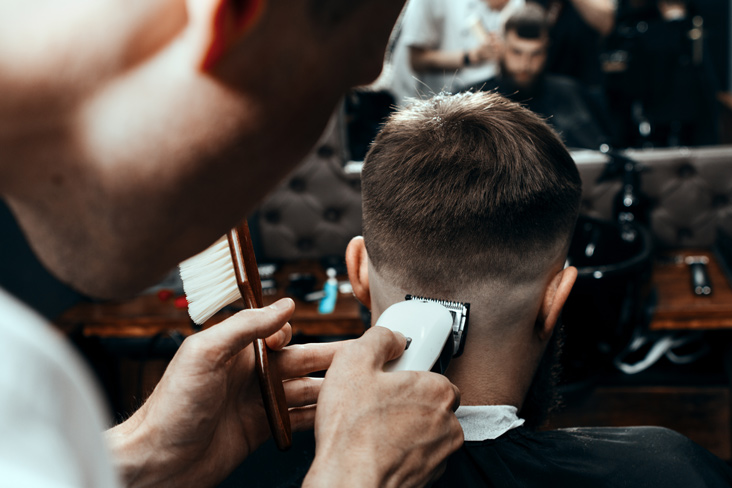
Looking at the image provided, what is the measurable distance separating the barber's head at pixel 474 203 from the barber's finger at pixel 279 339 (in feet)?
0.73

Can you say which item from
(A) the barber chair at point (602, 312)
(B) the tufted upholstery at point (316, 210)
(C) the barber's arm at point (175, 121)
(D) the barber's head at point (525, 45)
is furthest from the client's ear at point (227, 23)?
(D) the barber's head at point (525, 45)

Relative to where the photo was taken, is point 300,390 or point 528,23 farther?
point 528,23

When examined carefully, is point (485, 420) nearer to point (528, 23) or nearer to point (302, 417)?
point (302, 417)

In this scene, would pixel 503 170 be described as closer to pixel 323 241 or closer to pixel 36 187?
pixel 36 187

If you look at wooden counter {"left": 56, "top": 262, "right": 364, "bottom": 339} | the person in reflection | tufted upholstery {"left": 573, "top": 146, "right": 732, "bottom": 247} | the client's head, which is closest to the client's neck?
the client's head

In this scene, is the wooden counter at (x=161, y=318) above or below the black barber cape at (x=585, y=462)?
below

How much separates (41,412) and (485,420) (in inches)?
37.2

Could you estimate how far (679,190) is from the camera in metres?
2.51

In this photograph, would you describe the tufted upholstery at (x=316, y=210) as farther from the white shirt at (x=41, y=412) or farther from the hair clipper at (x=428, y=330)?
the white shirt at (x=41, y=412)

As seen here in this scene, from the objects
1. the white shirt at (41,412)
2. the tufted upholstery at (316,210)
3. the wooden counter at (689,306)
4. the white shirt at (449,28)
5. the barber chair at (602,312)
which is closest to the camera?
the white shirt at (41,412)

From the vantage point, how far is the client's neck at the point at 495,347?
109 cm

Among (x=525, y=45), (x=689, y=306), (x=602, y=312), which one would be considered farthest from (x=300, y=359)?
(x=525, y=45)

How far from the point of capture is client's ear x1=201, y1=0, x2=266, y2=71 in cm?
44

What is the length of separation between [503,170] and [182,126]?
72 centimetres
